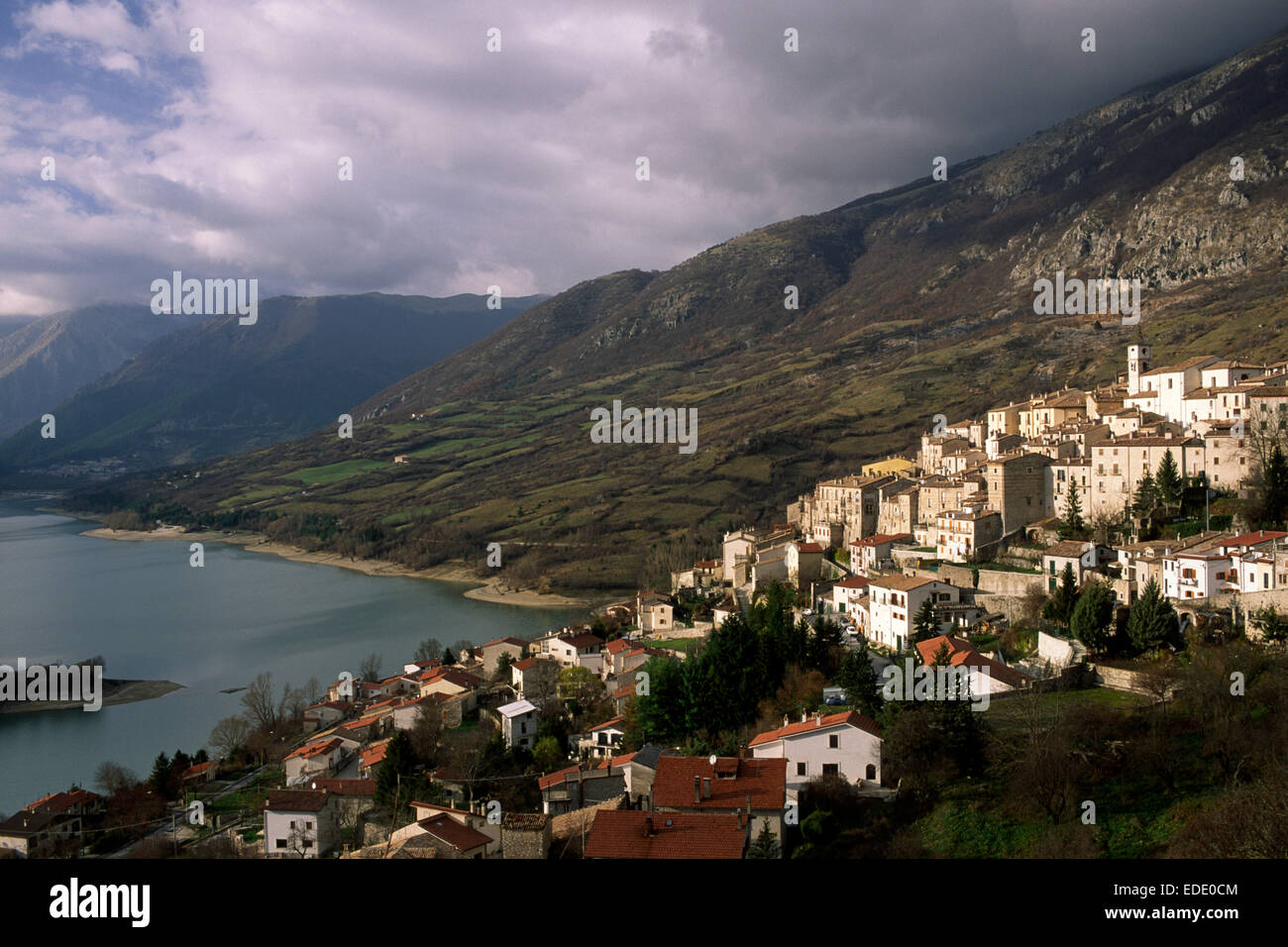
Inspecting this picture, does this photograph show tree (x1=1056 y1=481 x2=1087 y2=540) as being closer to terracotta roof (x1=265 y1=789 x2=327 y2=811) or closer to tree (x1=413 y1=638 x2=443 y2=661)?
terracotta roof (x1=265 y1=789 x2=327 y2=811)

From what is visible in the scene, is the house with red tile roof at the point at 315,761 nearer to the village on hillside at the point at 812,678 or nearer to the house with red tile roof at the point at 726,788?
the village on hillside at the point at 812,678

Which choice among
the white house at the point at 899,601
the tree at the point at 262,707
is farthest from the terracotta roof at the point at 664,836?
the tree at the point at 262,707

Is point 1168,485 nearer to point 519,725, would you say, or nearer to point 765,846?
point 765,846

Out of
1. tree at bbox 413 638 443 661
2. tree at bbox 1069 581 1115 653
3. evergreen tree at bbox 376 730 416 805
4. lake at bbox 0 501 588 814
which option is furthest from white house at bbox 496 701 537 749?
tree at bbox 413 638 443 661

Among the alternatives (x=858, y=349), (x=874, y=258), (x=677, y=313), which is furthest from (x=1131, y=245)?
(x=677, y=313)
